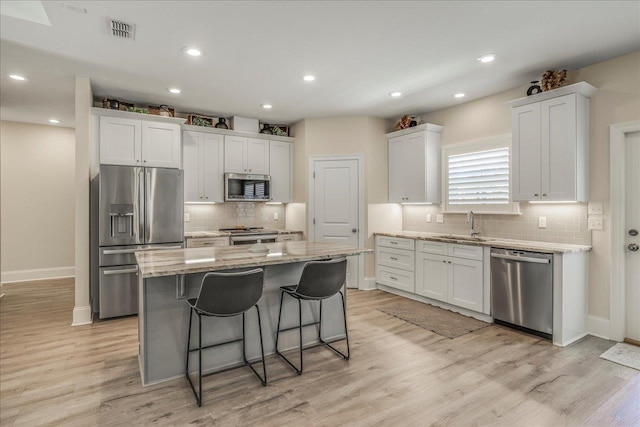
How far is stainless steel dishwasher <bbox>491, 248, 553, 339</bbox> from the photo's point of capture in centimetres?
332

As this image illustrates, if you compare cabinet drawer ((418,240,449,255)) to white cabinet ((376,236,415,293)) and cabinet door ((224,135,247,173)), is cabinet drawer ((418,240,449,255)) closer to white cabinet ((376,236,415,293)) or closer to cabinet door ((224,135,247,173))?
white cabinet ((376,236,415,293))

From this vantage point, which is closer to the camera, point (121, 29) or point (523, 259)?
point (121, 29)

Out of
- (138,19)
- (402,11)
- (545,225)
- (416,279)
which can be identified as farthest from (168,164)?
(545,225)

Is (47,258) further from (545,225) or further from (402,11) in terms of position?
(545,225)

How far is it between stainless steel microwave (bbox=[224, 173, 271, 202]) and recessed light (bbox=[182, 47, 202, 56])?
7.55 ft

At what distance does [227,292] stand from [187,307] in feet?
1.87

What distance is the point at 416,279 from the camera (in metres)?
4.75

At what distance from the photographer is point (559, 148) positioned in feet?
11.3

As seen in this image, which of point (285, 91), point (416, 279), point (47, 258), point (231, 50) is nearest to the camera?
point (231, 50)

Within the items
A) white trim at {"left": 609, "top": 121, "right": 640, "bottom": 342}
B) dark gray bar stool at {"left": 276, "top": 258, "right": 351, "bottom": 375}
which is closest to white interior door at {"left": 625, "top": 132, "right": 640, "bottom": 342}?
white trim at {"left": 609, "top": 121, "right": 640, "bottom": 342}

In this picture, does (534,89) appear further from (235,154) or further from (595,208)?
(235,154)

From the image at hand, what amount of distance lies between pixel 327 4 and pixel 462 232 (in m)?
3.51

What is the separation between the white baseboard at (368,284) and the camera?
542 centimetres

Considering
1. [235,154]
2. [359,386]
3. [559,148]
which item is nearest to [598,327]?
[559,148]
